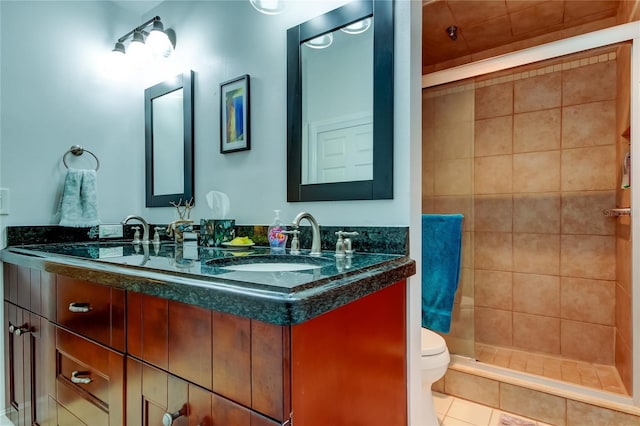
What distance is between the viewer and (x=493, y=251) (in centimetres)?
231

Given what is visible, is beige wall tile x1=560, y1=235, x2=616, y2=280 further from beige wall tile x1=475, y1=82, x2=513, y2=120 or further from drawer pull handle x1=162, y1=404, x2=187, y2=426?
drawer pull handle x1=162, y1=404, x2=187, y2=426

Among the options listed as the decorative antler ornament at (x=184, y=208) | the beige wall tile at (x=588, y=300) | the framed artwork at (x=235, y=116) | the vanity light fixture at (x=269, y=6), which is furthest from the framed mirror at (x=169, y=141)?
the beige wall tile at (x=588, y=300)

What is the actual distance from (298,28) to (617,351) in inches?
91.0

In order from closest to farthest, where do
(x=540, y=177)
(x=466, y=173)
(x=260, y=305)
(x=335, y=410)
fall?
(x=260, y=305) < (x=335, y=410) < (x=466, y=173) < (x=540, y=177)

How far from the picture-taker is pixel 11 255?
135 cm

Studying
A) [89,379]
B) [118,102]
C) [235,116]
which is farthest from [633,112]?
[118,102]

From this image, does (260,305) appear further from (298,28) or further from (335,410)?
(298,28)

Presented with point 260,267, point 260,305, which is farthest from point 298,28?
point 260,305

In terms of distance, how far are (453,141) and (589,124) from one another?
2.60 ft

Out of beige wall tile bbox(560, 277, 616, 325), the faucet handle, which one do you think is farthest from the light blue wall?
beige wall tile bbox(560, 277, 616, 325)

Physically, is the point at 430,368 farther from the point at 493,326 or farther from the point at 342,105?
the point at 493,326

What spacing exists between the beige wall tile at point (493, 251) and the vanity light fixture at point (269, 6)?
6.05 ft

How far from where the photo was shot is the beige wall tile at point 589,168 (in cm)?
194

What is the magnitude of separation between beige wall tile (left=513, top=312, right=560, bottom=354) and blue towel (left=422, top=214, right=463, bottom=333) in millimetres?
807
